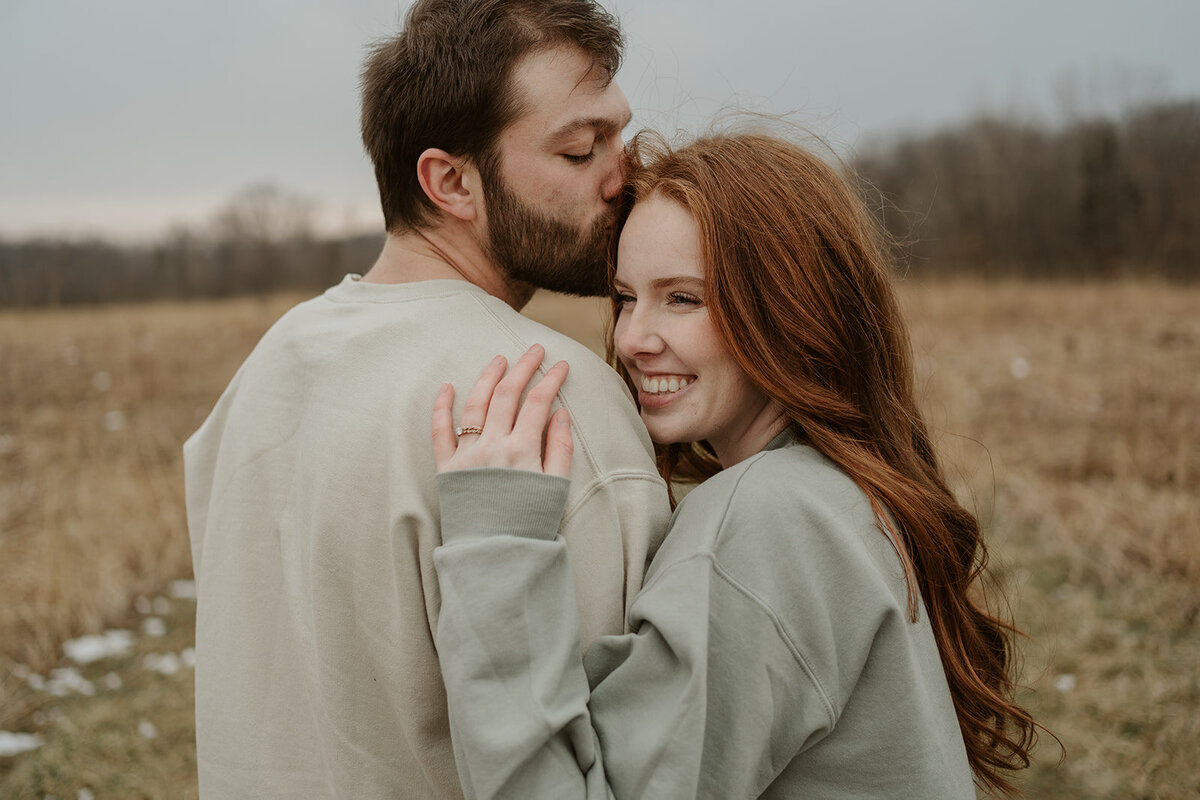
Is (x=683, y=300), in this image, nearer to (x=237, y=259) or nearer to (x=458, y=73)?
(x=458, y=73)

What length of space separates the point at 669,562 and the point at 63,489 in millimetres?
6712

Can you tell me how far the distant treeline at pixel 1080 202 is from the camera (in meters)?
24.3

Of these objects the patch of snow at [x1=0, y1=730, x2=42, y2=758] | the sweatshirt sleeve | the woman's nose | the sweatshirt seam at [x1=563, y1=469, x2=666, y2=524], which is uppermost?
the woman's nose

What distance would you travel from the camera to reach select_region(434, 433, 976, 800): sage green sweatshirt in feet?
4.60

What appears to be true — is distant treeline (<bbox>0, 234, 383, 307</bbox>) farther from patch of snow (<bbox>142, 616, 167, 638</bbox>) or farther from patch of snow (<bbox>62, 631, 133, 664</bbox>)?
patch of snow (<bbox>62, 631, 133, 664</bbox>)

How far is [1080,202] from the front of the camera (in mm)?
27266

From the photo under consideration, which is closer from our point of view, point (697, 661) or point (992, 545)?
point (697, 661)

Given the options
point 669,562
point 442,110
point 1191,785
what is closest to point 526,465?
point 669,562

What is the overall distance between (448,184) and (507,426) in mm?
762

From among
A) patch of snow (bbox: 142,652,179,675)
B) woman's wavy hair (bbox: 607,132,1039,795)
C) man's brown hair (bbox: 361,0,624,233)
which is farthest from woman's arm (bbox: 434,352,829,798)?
patch of snow (bbox: 142,652,179,675)

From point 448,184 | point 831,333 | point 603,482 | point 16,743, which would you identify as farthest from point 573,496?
point 16,743

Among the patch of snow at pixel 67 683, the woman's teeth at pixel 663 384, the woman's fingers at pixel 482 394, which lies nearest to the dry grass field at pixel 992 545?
the patch of snow at pixel 67 683

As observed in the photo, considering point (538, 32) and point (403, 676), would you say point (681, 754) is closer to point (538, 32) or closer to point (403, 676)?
point (403, 676)

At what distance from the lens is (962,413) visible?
921 centimetres
